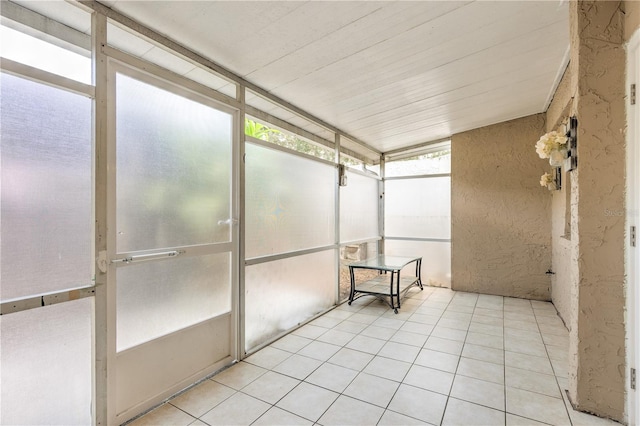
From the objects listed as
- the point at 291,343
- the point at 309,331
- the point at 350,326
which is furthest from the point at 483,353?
the point at 291,343

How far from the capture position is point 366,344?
9.87ft

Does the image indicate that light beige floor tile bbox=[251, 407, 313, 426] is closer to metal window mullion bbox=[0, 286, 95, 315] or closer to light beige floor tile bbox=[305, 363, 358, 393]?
light beige floor tile bbox=[305, 363, 358, 393]

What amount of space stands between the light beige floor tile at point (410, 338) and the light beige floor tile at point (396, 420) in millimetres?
1143

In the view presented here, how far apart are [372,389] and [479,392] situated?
0.79m

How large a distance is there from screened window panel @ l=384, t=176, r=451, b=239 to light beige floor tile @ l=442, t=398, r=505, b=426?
11.9 feet

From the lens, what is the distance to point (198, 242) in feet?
7.66

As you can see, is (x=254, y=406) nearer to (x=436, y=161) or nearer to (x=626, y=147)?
(x=626, y=147)

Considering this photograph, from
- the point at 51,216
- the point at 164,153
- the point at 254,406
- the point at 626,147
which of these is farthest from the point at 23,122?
the point at 626,147

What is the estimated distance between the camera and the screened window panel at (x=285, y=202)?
2.86 m

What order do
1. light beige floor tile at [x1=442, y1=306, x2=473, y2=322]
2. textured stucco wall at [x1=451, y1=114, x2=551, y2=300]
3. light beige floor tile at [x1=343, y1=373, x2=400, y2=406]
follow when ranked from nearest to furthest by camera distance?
1. light beige floor tile at [x1=343, y1=373, x2=400, y2=406]
2. light beige floor tile at [x1=442, y1=306, x2=473, y2=322]
3. textured stucco wall at [x1=451, y1=114, x2=551, y2=300]

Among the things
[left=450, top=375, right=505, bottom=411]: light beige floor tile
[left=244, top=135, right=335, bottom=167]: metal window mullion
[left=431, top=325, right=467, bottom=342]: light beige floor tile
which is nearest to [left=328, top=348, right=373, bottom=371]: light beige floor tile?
[left=450, top=375, right=505, bottom=411]: light beige floor tile

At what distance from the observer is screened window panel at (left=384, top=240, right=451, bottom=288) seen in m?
5.31

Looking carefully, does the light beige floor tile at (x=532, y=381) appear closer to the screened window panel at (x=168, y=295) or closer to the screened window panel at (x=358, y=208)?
the screened window panel at (x=168, y=295)

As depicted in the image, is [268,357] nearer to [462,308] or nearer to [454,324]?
[454,324]
